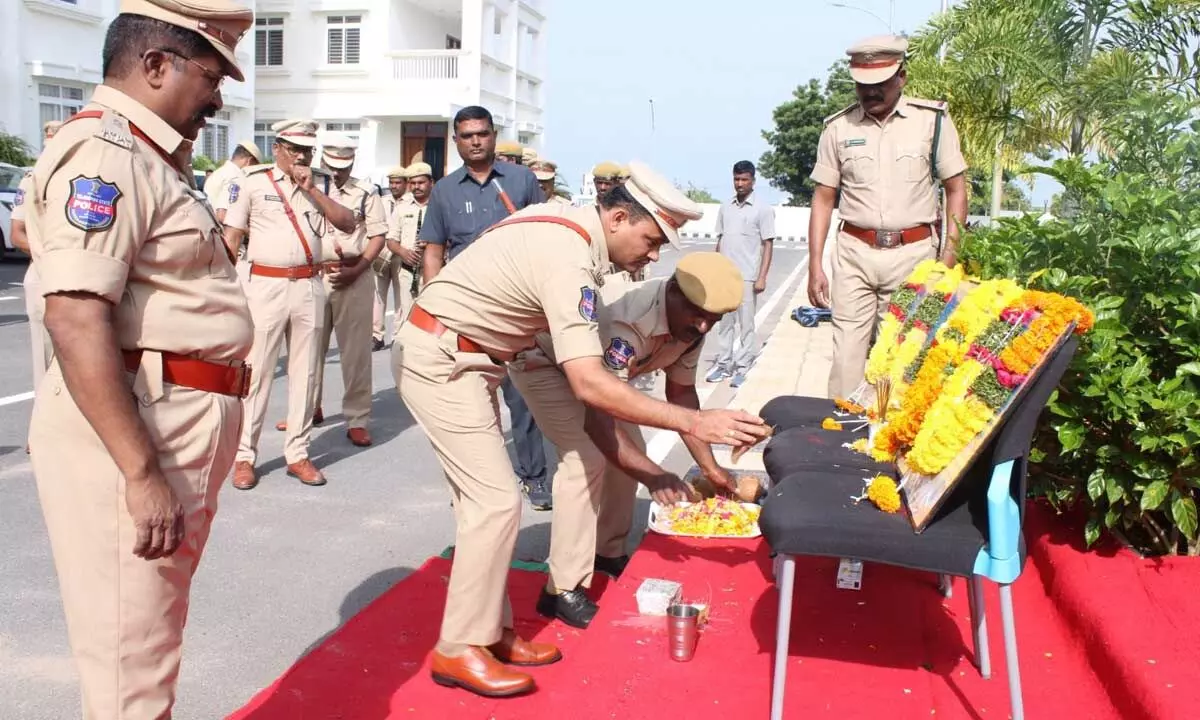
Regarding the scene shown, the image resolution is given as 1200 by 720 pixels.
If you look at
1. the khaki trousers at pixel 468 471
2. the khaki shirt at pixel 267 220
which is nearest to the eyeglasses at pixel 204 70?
the khaki trousers at pixel 468 471

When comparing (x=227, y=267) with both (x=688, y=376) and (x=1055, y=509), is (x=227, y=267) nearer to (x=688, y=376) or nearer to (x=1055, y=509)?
(x=688, y=376)

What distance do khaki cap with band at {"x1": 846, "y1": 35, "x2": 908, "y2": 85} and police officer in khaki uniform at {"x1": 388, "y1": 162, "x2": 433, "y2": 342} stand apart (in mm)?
5807

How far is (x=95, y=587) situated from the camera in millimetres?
2625

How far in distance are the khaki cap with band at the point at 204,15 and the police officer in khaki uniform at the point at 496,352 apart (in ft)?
→ 4.38

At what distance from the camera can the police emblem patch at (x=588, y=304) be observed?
3.67 metres

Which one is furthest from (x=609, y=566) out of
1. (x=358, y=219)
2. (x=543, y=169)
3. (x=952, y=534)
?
(x=543, y=169)

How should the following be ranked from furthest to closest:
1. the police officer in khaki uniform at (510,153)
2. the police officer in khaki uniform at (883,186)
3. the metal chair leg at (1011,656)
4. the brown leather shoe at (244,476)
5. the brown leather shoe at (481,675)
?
the police officer in khaki uniform at (510,153)
the brown leather shoe at (244,476)
the police officer in khaki uniform at (883,186)
the brown leather shoe at (481,675)
the metal chair leg at (1011,656)

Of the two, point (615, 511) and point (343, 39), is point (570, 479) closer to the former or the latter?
point (615, 511)

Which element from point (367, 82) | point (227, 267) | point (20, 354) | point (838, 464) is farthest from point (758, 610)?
point (367, 82)

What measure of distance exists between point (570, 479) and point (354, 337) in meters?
3.85

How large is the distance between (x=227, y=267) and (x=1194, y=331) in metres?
3.27

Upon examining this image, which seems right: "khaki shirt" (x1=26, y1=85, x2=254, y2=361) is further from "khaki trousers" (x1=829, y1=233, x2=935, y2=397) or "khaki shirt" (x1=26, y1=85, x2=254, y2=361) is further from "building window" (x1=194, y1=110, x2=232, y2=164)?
"building window" (x1=194, y1=110, x2=232, y2=164)

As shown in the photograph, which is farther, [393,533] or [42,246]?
[393,533]

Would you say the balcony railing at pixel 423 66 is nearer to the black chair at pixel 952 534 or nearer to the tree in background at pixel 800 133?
the tree in background at pixel 800 133
